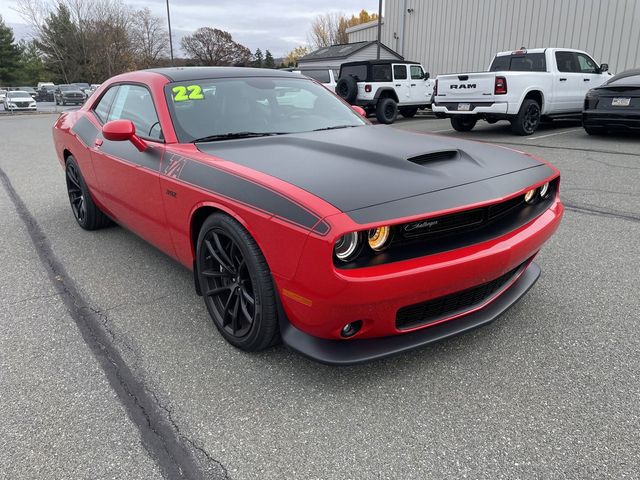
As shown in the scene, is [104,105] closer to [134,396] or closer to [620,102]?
[134,396]

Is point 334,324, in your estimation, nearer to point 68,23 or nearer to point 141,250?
point 141,250

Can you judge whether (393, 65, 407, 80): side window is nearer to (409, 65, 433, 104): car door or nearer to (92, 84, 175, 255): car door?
(409, 65, 433, 104): car door

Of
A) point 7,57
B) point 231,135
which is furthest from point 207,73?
point 7,57

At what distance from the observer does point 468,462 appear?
6.02ft

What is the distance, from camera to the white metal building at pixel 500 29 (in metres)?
15.9

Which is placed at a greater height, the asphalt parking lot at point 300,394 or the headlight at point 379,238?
the headlight at point 379,238

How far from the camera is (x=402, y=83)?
15203mm

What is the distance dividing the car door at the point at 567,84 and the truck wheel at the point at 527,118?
607 mm

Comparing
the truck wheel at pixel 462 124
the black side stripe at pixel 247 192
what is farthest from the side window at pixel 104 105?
the truck wheel at pixel 462 124

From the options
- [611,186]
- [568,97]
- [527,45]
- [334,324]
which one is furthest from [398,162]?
[527,45]

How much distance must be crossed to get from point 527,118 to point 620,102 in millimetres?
1801

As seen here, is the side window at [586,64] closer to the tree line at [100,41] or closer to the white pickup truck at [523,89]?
the white pickup truck at [523,89]

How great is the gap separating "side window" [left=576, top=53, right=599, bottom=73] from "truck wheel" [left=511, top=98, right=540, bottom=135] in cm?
188

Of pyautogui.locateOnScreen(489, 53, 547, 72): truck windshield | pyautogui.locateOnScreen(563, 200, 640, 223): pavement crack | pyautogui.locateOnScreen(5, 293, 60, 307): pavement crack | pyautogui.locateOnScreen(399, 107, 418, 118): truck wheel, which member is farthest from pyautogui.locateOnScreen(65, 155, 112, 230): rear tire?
pyautogui.locateOnScreen(399, 107, 418, 118): truck wheel
